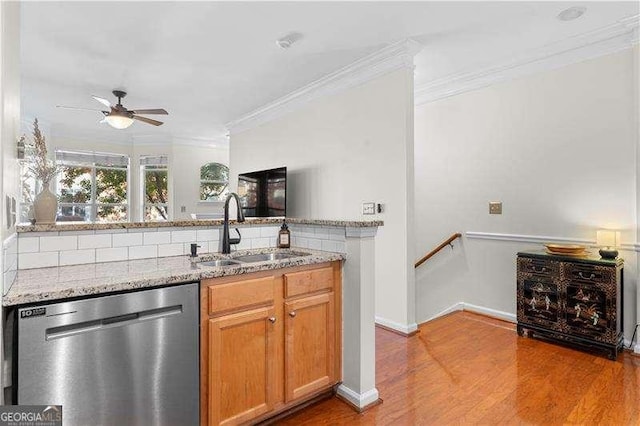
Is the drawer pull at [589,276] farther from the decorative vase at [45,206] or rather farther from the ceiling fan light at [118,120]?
the ceiling fan light at [118,120]

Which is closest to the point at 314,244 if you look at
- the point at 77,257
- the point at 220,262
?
the point at 220,262

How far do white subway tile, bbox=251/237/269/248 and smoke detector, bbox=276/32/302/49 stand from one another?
197cm

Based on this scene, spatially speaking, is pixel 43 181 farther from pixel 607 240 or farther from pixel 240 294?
pixel 607 240

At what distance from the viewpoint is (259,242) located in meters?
2.48

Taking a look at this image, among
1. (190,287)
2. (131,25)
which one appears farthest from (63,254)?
(131,25)

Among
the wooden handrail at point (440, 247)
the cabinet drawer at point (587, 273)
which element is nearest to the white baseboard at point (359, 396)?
the cabinet drawer at point (587, 273)

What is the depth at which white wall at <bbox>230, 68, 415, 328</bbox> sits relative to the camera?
11.0ft

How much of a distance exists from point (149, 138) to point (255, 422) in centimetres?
743

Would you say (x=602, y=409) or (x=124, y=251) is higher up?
(x=124, y=251)

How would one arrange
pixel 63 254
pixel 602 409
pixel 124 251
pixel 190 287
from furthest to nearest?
pixel 602 409, pixel 124 251, pixel 63 254, pixel 190 287

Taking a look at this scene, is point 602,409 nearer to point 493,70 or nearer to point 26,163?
point 493,70

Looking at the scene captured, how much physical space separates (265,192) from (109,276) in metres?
3.76

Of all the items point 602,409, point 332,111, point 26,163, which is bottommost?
point 602,409

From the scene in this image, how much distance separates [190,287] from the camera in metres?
1.61
